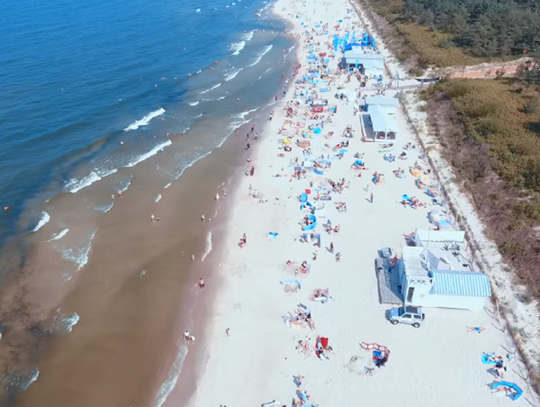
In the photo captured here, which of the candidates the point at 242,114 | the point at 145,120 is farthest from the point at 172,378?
the point at 242,114

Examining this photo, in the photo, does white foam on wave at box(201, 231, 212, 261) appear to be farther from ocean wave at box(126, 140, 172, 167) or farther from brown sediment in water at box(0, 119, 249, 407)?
ocean wave at box(126, 140, 172, 167)

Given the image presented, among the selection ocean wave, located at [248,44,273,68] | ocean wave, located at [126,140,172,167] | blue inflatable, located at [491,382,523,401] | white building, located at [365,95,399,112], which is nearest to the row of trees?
white building, located at [365,95,399,112]

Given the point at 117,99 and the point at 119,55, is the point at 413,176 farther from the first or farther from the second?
the point at 119,55

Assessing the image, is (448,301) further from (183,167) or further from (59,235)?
(59,235)

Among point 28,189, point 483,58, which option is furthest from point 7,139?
point 483,58

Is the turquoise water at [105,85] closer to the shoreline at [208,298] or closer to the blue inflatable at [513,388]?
the shoreline at [208,298]

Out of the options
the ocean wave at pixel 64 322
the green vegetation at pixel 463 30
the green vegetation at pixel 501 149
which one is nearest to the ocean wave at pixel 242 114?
the green vegetation at pixel 501 149
